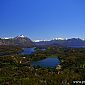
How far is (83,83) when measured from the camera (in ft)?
202

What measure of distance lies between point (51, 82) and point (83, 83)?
452 inches

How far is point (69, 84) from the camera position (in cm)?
6550

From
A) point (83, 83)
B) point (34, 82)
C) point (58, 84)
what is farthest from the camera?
point (34, 82)

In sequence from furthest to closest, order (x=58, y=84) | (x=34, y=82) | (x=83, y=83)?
(x=34, y=82) < (x=58, y=84) < (x=83, y=83)

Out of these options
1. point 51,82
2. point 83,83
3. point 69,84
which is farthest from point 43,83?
point 83,83

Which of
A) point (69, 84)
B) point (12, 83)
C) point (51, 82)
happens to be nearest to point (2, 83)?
point (12, 83)

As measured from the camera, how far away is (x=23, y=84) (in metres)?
68.5

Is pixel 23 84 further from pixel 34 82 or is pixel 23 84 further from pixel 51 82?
pixel 51 82

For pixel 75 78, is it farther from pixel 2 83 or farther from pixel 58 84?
pixel 2 83

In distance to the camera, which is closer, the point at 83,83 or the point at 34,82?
the point at 83,83

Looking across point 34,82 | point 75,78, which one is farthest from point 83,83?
point 34,82

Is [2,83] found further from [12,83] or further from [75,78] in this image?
[75,78]

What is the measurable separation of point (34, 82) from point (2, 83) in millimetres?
10181

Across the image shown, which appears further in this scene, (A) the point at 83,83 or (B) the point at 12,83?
(B) the point at 12,83
